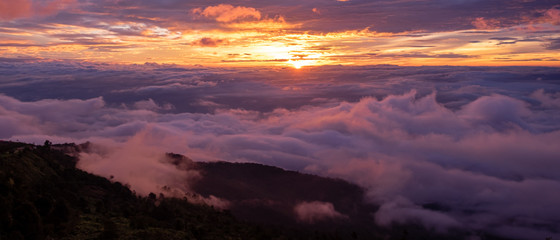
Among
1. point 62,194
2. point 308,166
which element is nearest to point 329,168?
point 308,166

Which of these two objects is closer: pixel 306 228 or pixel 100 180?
pixel 100 180

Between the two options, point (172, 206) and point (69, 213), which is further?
point (172, 206)

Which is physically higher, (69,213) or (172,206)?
(69,213)

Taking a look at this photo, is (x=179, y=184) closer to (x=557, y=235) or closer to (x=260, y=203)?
(x=260, y=203)

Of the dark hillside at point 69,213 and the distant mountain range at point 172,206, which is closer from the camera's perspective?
the dark hillside at point 69,213

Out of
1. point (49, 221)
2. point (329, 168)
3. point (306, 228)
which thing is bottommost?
point (306, 228)

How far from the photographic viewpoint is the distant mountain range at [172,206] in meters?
28.3

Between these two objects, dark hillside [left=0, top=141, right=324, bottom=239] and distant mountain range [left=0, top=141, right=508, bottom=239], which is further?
distant mountain range [left=0, top=141, right=508, bottom=239]

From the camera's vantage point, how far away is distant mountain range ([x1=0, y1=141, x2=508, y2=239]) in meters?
28.3

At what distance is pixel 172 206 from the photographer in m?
61.1

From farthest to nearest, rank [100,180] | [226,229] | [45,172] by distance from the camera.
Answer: [100,180] < [45,172] < [226,229]

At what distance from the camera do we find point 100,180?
196 feet

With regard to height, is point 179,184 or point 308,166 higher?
point 308,166

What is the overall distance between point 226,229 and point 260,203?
7157cm
